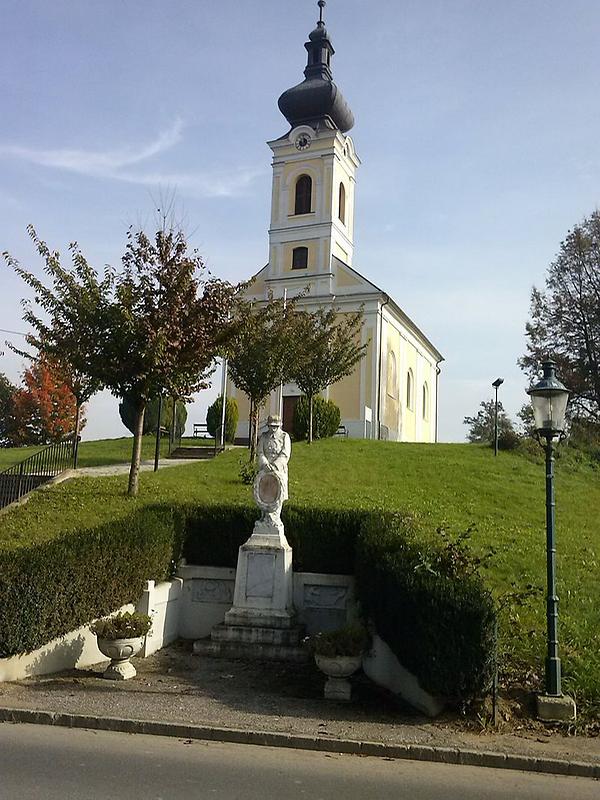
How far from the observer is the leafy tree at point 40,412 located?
4850 cm

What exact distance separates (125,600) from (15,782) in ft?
16.5

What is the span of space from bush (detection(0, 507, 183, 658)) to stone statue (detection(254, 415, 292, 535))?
1.52 meters

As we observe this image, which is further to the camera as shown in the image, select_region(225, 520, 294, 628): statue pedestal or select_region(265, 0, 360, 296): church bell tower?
select_region(265, 0, 360, 296): church bell tower

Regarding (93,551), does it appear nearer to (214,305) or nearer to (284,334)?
(214,305)

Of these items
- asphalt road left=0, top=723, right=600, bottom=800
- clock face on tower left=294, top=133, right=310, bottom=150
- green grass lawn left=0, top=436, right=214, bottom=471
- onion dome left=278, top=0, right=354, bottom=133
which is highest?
onion dome left=278, top=0, right=354, bottom=133

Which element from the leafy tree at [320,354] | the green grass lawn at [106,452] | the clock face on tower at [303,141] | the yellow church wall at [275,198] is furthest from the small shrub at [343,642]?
the clock face on tower at [303,141]

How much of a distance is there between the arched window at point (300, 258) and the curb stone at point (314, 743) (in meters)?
35.3

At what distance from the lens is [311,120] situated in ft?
142

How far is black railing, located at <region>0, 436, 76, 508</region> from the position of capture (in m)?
17.2

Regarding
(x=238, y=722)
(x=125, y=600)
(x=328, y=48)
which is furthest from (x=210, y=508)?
(x=328, y=48)

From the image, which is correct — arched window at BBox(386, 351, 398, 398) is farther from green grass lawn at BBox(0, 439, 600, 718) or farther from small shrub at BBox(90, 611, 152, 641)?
small shrub at BBox(90, 611, 152, 641)

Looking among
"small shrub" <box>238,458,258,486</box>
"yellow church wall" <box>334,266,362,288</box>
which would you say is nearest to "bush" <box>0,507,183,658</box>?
"small shrub" <box>238,458,258,486</box>

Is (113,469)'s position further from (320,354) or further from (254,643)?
(254,643)

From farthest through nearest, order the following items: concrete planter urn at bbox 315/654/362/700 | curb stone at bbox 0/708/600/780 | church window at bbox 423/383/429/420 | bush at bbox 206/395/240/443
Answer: church window at bbox 423/383/429/420
bush at bbox 206/395/240/443
concrete planter urn at bbox 315/654/362/700
curb stone at bbox 0/708/600/780
